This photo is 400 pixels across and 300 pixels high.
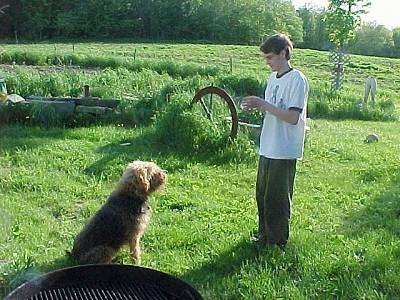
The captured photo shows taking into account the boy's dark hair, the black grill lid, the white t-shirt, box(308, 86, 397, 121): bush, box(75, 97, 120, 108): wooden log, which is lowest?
box(308, 86, 397, 121): bush

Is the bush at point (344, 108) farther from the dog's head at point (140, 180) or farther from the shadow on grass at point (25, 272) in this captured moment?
the shadow on grass at point (25, 272)

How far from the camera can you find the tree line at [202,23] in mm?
41656

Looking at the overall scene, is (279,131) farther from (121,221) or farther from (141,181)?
(121,221)

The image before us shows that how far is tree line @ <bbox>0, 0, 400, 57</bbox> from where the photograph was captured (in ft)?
137

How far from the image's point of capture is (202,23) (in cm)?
4372

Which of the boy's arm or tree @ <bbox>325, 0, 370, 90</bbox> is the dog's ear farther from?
tree @ <bbox>325, 0, 370, 90</bbox>

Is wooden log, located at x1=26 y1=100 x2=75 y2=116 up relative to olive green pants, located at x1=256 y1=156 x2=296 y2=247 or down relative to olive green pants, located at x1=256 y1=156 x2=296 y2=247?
down

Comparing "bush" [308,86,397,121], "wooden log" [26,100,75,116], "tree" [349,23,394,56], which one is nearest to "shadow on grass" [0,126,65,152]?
"wooden log" [26,100,75,116]

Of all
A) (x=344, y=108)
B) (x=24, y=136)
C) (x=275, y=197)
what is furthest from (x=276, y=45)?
(x=344, y=108)

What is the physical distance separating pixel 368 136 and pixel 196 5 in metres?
34.5

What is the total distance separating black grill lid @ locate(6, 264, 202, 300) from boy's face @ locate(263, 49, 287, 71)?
207 centimetres

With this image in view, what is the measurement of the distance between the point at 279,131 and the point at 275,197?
57 cm

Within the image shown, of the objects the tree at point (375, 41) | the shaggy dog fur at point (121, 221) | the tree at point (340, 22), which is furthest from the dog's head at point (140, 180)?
the tree at point (375, 41)

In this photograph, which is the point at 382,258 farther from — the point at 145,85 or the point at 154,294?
the point at 145,85
